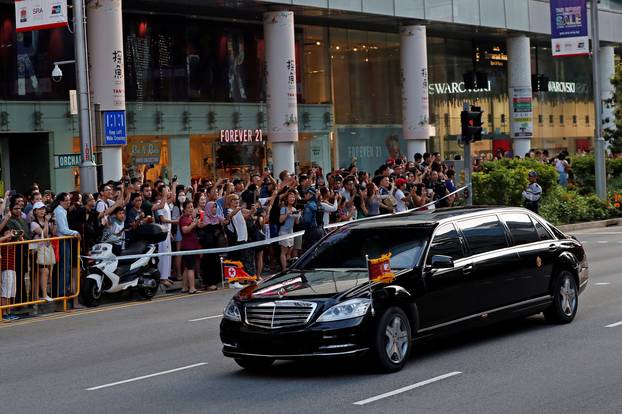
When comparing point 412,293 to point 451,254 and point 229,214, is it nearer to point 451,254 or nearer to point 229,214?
point 451,254

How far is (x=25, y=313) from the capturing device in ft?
58.6

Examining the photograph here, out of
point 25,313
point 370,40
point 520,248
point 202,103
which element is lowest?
point 25,313

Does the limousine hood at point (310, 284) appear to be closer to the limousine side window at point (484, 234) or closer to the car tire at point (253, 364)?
the car tire at point (253, 364)

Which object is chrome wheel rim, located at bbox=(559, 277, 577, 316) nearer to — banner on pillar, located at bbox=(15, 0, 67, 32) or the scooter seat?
the scooter seat

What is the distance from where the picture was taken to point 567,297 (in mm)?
13625

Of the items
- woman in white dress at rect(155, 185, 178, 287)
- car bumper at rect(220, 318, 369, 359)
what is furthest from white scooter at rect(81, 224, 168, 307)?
car bumper at rect(220, 318, 369, 359)

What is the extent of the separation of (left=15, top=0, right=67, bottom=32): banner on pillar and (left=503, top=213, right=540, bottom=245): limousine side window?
11511 mm

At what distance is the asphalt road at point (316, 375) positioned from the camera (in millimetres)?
9477

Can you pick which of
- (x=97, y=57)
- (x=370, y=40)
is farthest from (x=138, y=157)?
(x=370, y=40)

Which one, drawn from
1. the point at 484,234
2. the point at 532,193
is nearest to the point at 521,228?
the point at 484,234

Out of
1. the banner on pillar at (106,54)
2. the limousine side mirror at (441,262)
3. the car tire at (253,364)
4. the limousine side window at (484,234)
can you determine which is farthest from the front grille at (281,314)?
the banner on pillar at (106,54)

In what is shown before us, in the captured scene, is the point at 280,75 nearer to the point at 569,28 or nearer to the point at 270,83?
the point at 270,83

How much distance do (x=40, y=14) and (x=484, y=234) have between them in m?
12.9

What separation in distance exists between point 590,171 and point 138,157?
15.5 metres
